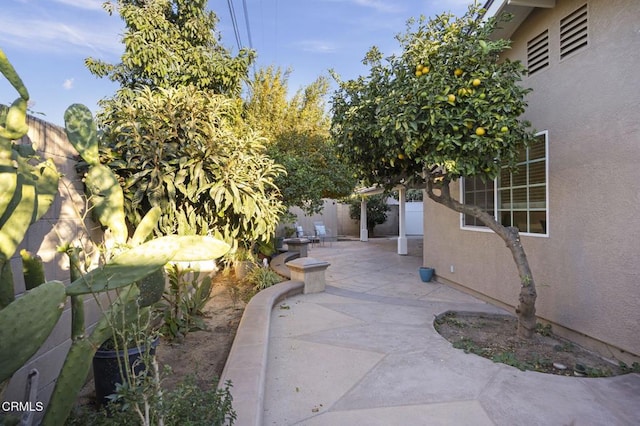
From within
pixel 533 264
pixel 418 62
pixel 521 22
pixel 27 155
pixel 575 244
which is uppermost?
pixel 521 22

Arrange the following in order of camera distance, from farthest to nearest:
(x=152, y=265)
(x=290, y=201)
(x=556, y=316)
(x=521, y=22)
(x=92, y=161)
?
(x=290, y=201), (x=521, y=22), (x=556, y=316), (x=92, y=161), (x=152, y=265)

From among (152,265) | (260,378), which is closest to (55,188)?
(152,265)

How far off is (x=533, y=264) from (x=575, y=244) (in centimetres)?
85

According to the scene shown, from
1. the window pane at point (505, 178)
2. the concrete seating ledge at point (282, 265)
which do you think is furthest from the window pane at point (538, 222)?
the concrete seating ledge at point (282, 265)

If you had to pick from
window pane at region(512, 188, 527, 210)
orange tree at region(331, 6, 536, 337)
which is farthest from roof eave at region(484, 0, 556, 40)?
window pane at region(512, 188, 527, 210)

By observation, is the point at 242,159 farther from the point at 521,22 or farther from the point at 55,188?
the point at 521,22

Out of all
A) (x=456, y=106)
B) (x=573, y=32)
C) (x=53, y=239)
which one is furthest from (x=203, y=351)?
(x=573, y=32)

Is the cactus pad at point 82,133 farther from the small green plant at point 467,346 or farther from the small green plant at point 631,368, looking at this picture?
the small green plant at point 631,368

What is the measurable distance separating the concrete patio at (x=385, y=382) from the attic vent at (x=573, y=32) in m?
3.93

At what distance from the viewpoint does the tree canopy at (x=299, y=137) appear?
8.96 metres

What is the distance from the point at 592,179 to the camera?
166 inches

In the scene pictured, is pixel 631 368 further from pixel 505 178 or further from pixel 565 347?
pixel 505 178

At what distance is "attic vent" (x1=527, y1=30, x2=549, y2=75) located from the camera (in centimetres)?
507

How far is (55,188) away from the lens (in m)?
2.35
